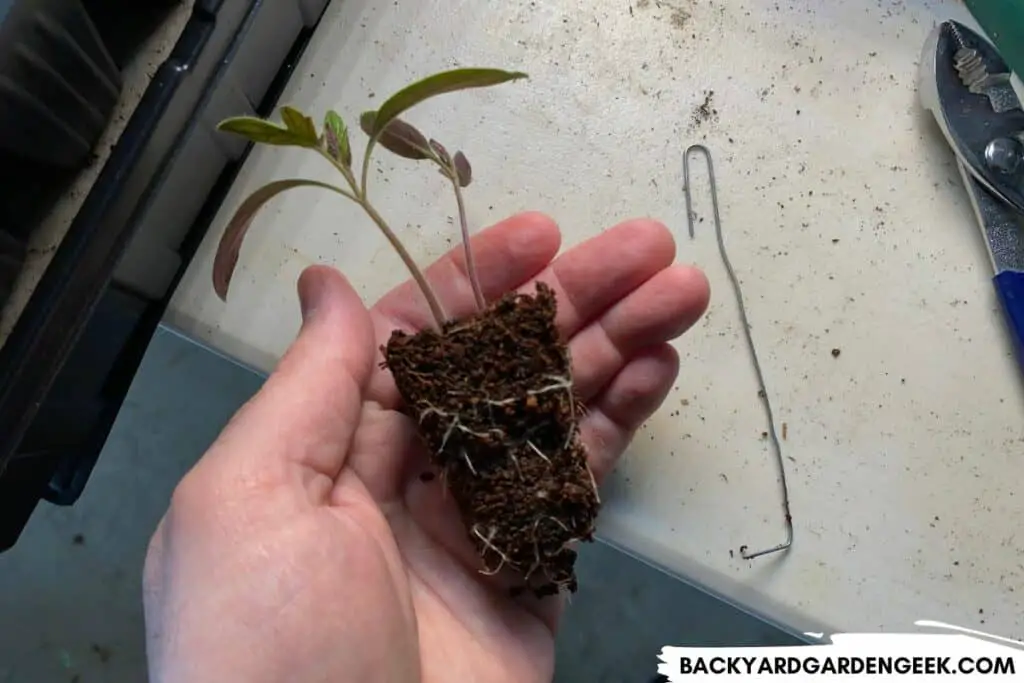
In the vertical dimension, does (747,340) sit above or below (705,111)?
below

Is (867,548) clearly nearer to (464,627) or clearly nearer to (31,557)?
(464,627)

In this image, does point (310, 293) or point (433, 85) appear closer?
point (433, 85)

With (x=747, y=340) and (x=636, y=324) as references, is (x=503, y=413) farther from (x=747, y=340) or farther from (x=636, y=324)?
(x=747, y=340)

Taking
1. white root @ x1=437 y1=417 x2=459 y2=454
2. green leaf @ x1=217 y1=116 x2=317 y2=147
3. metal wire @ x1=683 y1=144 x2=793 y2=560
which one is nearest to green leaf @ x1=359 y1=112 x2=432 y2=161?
green leaf @ x1=217 y1=116 x2=317 y2=147

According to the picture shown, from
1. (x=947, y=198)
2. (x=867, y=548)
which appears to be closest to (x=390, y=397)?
(x=867, y=548)

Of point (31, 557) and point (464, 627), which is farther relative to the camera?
point (31, 557)

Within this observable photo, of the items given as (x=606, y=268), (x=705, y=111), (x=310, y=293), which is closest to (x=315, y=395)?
(x=310, y=293)

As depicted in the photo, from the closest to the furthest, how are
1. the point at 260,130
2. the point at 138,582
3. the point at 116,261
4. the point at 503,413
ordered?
the point at 260,130
the point at 503,413
the point at 116,261
the point at 138,582
